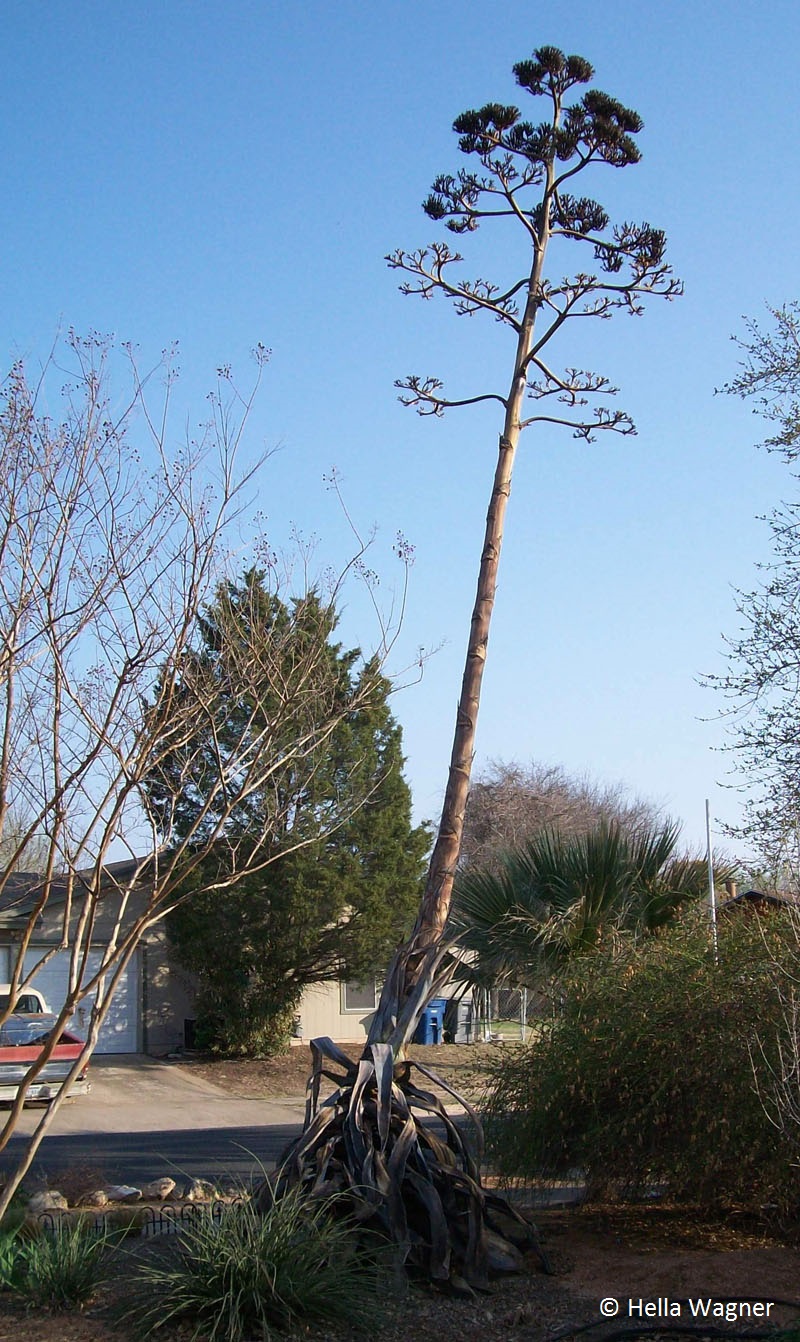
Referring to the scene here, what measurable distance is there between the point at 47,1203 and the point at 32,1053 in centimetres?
1022

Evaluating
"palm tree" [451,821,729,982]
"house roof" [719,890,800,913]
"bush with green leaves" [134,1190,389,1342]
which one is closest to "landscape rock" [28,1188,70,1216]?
"bush with green leaves" [134,1190,389,1342]

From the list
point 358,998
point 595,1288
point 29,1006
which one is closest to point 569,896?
point 595,1288

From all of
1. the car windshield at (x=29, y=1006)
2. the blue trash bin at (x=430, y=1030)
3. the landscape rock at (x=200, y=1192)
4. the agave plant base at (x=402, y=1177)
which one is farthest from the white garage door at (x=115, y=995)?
the agave plant base at (x=402, y=1177)

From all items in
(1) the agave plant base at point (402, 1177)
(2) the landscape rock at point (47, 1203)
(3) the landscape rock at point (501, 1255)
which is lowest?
(2) the landscape rock at point (47, 1203)

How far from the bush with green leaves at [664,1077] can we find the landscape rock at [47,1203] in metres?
3.32

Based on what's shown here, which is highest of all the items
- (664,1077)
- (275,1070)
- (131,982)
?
(131,982)

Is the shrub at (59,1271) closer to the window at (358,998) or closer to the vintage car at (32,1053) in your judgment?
the vintage car at (32,1053)

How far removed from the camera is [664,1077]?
7.93 metres

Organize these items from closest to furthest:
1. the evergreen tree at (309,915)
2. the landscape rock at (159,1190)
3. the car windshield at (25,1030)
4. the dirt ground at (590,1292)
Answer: the dirt ground at (590,1292)
the landscape rock at (159,1190)
the car windshield at (25,1030)
the evergreen tree at (309,915)

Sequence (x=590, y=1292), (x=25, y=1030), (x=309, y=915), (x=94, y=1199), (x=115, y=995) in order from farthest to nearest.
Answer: (x=115, y=995) < (x=309, y=915) < (x=25, y=1030) < (x=94, y=1199) < (x=590, y=1292)

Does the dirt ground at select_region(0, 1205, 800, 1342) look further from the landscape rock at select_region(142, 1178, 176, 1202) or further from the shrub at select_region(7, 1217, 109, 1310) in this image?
the landscape rock at select_region(142, 1178, 176, 1202)

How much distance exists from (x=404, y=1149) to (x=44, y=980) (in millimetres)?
17610

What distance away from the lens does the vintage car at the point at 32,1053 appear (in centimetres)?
1828

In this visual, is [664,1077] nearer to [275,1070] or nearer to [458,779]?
[458,779]
